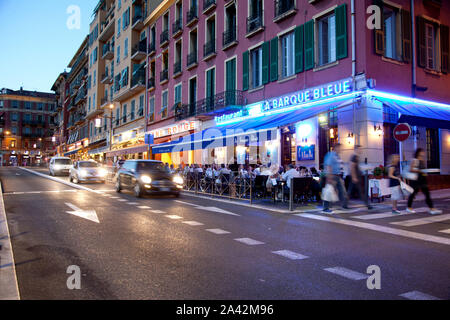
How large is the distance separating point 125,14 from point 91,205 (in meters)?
30.5

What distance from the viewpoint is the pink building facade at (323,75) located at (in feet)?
44.8

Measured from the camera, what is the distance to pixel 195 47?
25.4 m

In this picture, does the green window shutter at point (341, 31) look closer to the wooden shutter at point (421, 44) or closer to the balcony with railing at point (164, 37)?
the wooden shutter at point (421, 44)

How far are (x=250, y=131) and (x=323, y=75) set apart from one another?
13.5 ft

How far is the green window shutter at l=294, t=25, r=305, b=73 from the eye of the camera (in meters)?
16.1

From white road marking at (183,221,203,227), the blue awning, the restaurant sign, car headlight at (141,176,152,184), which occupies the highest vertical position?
the restaurant sign

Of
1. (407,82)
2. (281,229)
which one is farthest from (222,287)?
(407,82)

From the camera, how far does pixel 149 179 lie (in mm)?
13016

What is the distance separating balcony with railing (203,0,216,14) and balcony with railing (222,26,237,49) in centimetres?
239

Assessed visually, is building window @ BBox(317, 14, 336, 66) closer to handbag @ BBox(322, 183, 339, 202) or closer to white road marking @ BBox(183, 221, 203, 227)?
handbag @ BBox(322, 183, 339, 202)

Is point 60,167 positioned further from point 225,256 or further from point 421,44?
point 225,256

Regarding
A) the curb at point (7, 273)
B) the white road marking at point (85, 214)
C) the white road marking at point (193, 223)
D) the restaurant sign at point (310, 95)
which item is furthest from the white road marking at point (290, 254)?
the restaurant sign at point (310, 95)

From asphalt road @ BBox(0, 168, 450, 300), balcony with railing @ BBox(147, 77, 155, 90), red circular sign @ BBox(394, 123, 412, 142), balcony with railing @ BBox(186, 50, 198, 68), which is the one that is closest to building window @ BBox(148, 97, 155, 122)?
balcony with railing @ BBox(147, 77, 155, 90)
